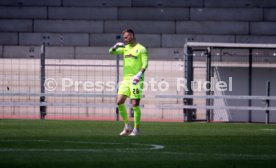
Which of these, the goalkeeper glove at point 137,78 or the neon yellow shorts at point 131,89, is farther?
the neon yellow shorts at point 131,89

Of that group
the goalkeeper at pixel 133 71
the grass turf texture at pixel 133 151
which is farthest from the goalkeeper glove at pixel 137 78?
the grass turf texture at pixel 133 151

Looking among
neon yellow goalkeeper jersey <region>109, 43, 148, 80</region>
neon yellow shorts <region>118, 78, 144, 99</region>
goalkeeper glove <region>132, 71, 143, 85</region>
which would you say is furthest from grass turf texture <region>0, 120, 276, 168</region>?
neon yellow goalkeeper jersey <region>109, 43, 148, 80</region>

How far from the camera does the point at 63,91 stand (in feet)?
82.4

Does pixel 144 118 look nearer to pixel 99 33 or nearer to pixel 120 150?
pixel 99 33

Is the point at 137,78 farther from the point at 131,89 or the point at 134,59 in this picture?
the point at 134,59

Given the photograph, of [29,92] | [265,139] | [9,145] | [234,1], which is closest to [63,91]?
[29,92]

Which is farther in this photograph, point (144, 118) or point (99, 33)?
point (99, 33)

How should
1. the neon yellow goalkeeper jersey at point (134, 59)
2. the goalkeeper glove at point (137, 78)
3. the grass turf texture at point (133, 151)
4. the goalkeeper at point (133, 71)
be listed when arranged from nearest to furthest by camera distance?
the grass turf texture at point (133, 151) → the goalkeeper glove at point (137, 78) → the goalkeeper at point (133, 71) → the neon yellow goalkeeper jersey at point (134, 59)

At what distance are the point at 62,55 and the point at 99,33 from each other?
5.21ft

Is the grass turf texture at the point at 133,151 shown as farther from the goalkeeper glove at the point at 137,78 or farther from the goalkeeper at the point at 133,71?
the goalkeeper glove at the point at 137,78

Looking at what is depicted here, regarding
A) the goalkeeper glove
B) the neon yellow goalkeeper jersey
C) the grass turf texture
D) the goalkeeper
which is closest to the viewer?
the grass turf texture

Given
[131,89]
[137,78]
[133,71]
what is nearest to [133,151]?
[137,78]

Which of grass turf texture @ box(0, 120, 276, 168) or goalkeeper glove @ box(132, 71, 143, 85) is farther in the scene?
goalkeeper glove @ box(132, 71, 143, 85)

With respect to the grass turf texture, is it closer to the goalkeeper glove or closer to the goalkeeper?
the goalkeeper
